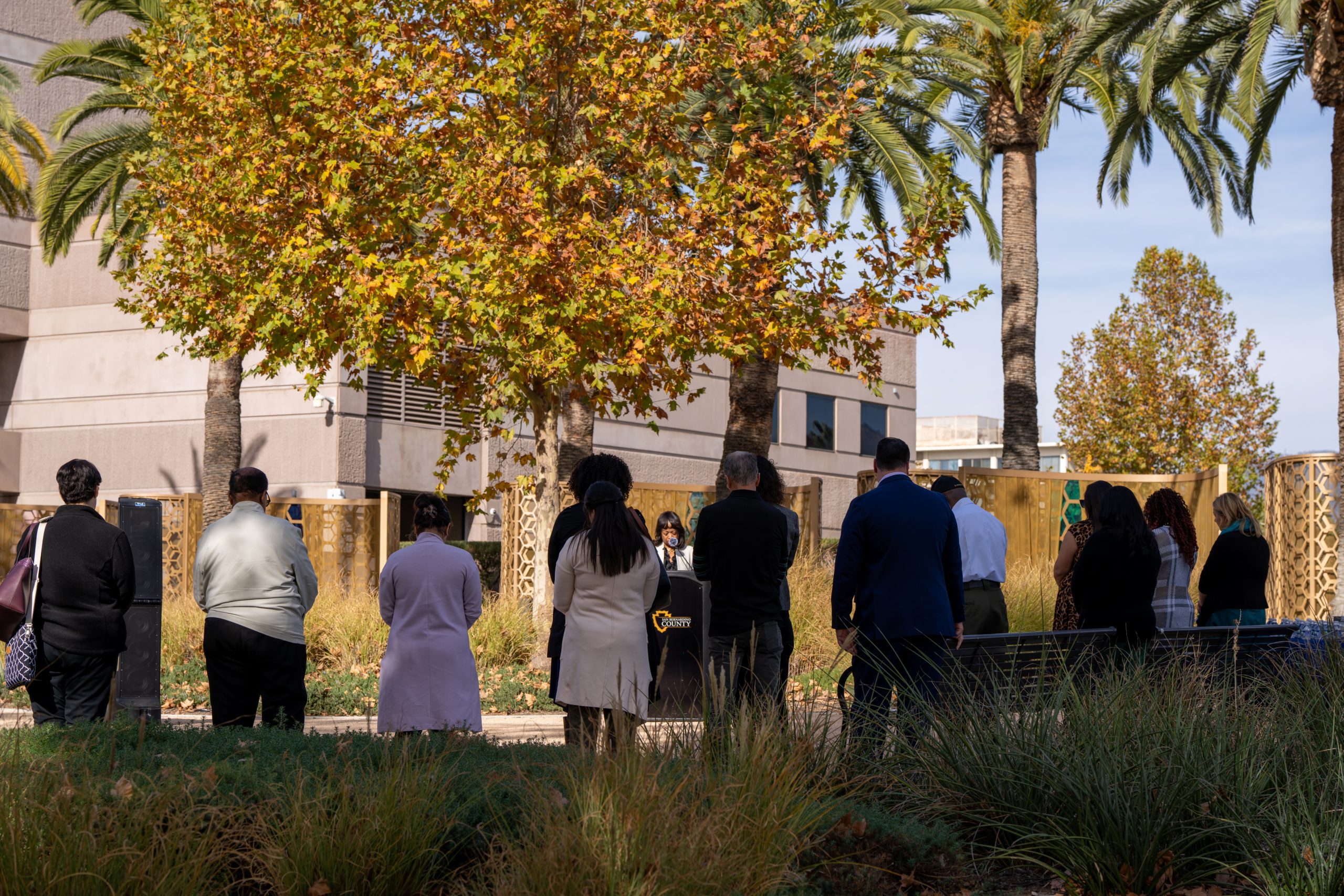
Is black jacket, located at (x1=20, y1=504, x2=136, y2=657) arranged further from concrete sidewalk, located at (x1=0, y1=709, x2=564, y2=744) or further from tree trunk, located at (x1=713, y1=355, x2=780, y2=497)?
tree trunk, located at (x1=713, y1=355, x2=780, y2=497)

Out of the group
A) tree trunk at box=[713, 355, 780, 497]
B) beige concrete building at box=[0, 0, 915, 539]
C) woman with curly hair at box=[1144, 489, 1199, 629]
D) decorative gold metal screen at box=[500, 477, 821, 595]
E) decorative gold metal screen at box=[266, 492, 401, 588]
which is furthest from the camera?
beige concrete building at box=[0, 0, 915, 539]

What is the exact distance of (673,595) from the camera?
35.0ft

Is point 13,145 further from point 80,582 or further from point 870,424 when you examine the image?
point 870,424

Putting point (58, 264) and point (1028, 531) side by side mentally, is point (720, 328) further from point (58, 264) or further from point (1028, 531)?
point (58, 264)

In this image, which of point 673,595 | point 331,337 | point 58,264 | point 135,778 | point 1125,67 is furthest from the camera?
point 58,264

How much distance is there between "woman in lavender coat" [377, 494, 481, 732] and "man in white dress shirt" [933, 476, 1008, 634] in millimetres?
3873

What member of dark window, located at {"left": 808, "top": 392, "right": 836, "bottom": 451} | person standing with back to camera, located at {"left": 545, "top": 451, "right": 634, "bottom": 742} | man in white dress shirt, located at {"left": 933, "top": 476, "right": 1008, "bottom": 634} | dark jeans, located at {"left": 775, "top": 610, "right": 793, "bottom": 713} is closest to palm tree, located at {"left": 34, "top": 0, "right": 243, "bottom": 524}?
man in white dress shirt, located at {"left": 933, "top": 476, "right": 1008, "bottom": 634}

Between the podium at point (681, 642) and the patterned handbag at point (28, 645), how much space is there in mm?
4526

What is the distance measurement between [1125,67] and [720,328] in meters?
13.5

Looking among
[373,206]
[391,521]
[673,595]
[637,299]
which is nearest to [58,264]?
[391,521]

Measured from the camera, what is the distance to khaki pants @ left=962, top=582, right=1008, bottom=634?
31.9 feet

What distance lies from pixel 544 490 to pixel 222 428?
9.90m

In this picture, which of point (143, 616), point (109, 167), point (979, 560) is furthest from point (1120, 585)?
point (109, 167)

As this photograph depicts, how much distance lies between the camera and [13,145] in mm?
26375
